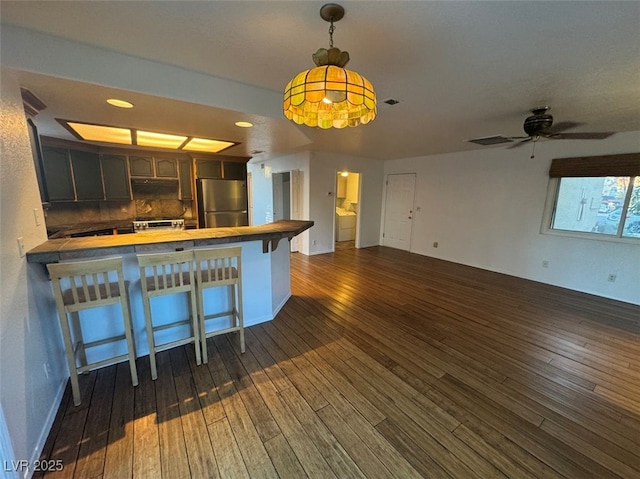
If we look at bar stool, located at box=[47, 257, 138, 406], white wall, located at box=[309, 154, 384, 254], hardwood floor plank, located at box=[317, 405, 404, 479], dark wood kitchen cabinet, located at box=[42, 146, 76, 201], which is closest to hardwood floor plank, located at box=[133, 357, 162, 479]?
bar stool, located at box=[47, 257, 138, 406]

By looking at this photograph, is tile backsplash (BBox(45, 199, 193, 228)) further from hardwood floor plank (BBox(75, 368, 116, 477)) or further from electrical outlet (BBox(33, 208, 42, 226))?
hardwood floor plank (BBox(75, 368, 116, 477))

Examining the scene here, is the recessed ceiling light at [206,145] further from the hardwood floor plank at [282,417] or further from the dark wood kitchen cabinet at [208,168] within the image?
the hardwood floor plank at [282,417]

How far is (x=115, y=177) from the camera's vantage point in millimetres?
4531

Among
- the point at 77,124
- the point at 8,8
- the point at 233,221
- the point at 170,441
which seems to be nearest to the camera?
the point at 8,8

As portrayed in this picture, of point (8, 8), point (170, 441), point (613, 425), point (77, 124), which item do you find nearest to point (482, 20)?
point (8, 8)

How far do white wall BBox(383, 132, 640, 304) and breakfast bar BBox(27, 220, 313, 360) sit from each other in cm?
393

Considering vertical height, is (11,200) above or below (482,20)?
below

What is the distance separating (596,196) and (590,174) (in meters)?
0.38

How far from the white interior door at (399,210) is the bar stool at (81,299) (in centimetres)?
597

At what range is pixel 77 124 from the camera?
2857 mm

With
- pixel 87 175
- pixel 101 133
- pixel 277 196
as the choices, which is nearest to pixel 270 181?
pixel 277 196

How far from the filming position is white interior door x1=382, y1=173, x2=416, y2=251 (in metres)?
6.45

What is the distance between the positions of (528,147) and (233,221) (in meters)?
5.73

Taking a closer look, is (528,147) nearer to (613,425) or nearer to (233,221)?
(613,425)
